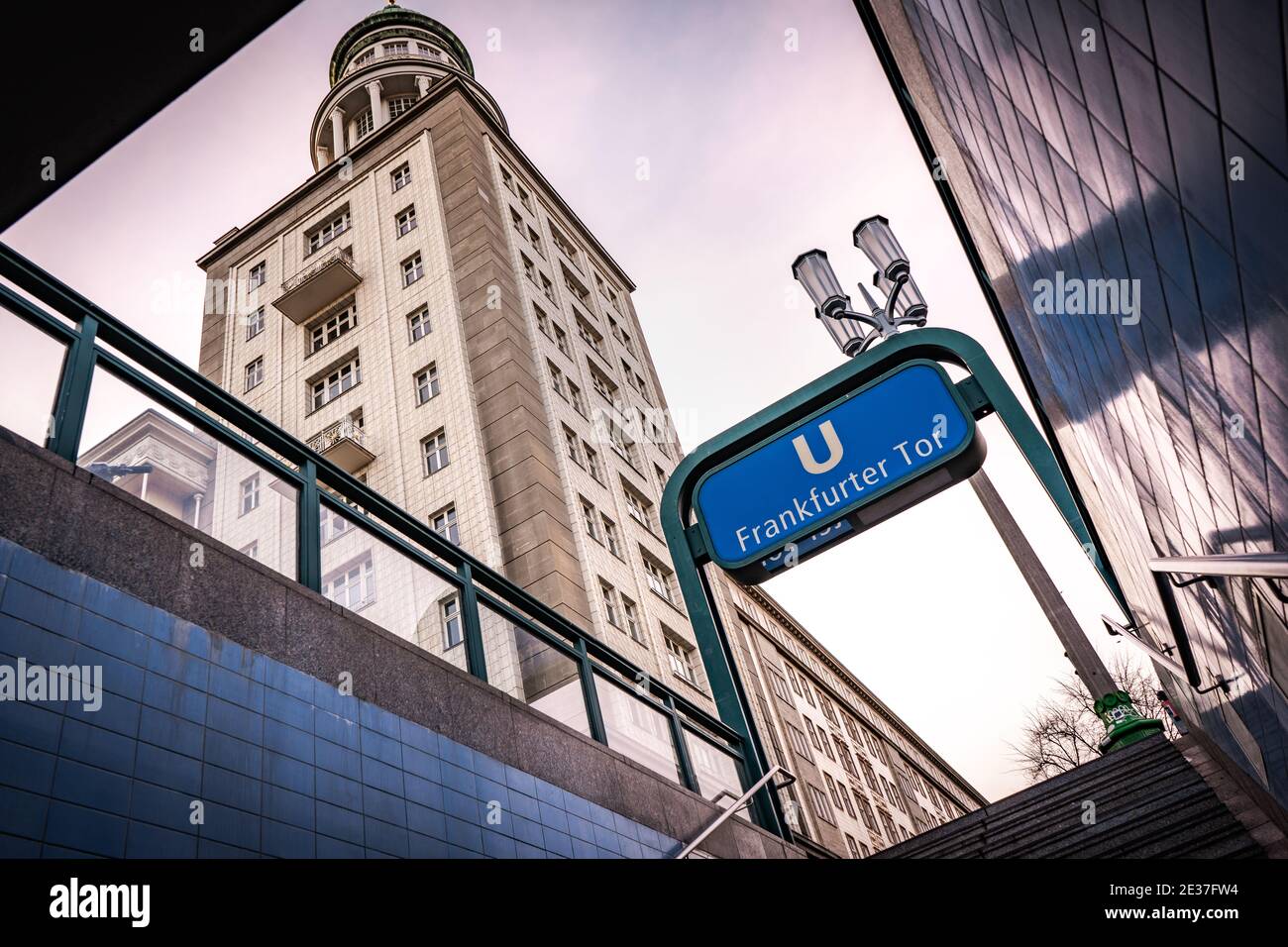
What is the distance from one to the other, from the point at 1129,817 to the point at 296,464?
6774 mm

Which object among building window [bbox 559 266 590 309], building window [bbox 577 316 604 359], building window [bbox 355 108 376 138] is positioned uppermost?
building window [bbox 355 108 376 138]

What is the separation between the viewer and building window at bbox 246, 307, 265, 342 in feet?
114

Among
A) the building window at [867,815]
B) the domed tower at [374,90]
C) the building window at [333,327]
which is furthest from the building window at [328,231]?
the building window at [867,815]

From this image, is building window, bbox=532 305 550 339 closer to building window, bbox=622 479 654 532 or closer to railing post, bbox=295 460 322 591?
building window, bbox=622 479 654 532

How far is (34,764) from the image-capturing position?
3457 mm

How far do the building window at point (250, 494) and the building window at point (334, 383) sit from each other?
2541 cm

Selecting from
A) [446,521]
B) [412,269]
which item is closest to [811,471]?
[446,521]

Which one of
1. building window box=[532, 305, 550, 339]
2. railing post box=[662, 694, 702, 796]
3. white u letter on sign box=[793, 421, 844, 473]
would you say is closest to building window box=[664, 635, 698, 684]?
building window box=[532, 305, 550, 339]

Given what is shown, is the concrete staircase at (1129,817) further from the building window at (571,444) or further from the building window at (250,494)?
the building window at (571,444)

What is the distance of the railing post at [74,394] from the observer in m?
4.61

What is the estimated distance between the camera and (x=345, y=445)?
1058 inches

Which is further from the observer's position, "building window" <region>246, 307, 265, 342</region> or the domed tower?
the domed tower

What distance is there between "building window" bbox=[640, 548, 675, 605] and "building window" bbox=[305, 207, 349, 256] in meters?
17.8
